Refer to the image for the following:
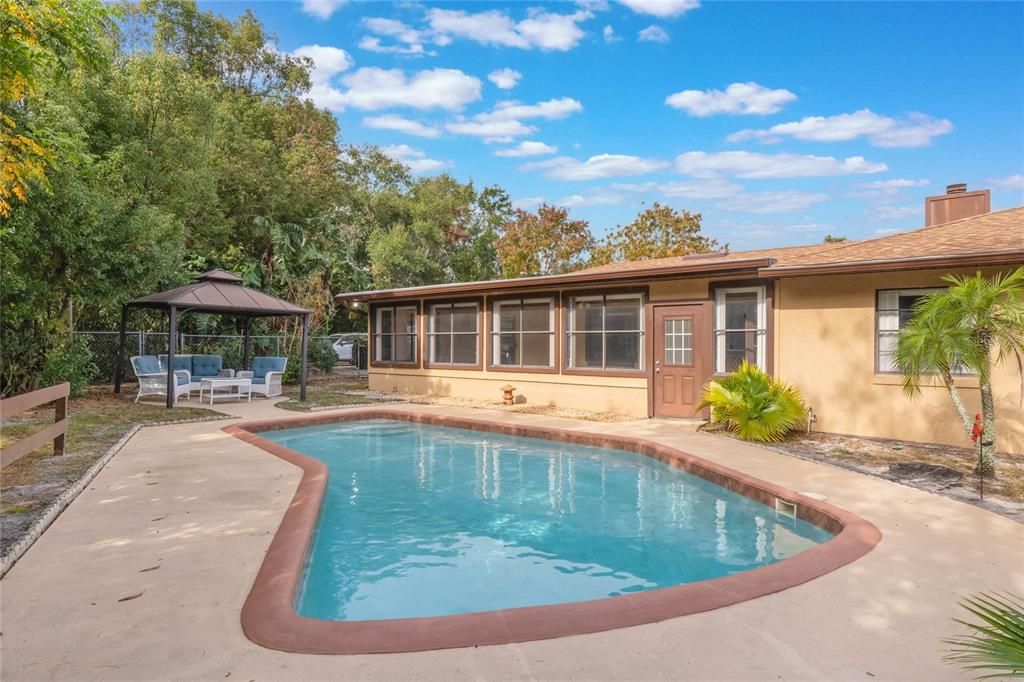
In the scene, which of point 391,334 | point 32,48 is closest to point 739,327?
point 391,334

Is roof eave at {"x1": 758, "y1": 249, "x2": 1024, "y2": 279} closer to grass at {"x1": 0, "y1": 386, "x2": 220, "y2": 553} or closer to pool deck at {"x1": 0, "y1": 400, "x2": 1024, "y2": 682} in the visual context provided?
pool deck at {"x1": 0, "y1": 400, "x2": 1024, "y2": 682}

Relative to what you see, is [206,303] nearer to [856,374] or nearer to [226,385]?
[226,385]

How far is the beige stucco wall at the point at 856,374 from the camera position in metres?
7.37

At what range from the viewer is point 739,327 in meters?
9.61

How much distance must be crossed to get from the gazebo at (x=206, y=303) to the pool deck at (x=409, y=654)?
22.9ft

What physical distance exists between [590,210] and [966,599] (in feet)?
81.8

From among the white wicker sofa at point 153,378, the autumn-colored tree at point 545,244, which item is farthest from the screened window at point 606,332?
the autumn-colored tree at point 545,244

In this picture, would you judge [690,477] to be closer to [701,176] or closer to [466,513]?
[466,513]

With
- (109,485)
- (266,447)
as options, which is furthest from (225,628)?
(266,447)

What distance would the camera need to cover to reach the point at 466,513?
18.5ft

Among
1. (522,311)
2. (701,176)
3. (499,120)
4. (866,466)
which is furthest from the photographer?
(499,120)

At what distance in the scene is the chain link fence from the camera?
14430mm

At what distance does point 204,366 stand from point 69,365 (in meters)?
2.61

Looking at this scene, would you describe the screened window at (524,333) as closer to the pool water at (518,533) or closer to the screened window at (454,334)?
the screened window at (454,334)
